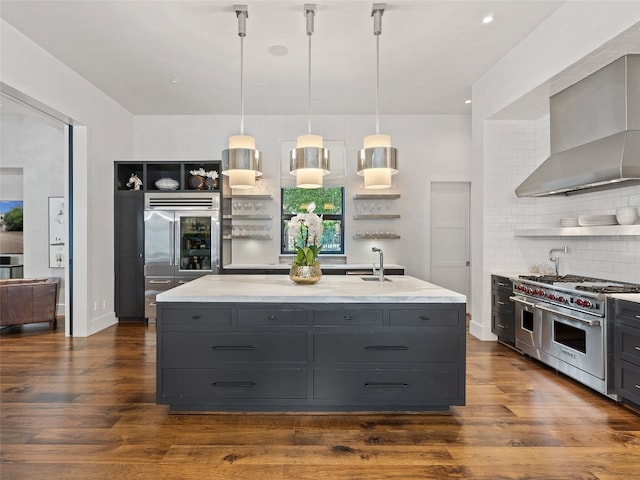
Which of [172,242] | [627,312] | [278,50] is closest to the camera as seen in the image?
[627,312]

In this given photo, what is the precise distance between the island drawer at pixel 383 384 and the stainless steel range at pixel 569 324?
1.29 metres

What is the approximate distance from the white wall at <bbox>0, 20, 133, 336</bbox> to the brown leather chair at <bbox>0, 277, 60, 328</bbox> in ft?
2.12

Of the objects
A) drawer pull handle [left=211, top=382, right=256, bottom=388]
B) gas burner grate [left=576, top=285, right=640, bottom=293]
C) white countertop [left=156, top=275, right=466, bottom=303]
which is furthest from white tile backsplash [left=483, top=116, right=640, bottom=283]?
drawer pull handle [left=211, top=382, right=256, bottom=388]

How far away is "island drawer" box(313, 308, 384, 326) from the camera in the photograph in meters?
2.75

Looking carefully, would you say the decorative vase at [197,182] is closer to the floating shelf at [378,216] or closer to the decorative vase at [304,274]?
the floating shelf at [378,216]

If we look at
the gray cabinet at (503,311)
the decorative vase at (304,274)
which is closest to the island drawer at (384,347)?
the decorative vase at (304,274)

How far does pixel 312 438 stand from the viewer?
248 centimetres

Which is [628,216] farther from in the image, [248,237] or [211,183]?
[211,183]

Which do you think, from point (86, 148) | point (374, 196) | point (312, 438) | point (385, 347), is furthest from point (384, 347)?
point (86, 148)

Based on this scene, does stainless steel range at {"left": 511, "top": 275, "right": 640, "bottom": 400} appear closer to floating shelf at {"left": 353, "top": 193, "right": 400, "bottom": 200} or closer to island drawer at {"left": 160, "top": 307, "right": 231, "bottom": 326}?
floating shelf at {"left": 353, "top": 193, "right": 400, "bottom": 200}

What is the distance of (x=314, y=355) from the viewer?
9.04 ft

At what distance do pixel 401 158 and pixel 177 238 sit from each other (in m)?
3.62

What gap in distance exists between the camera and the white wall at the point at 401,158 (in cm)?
626

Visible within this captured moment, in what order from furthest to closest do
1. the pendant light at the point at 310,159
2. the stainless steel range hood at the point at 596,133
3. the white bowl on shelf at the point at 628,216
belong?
the white bowl on shelf at the point at 628,216 < the pendant light at the point at 310,159 < the stainless steel range hood at the point at 596,133
